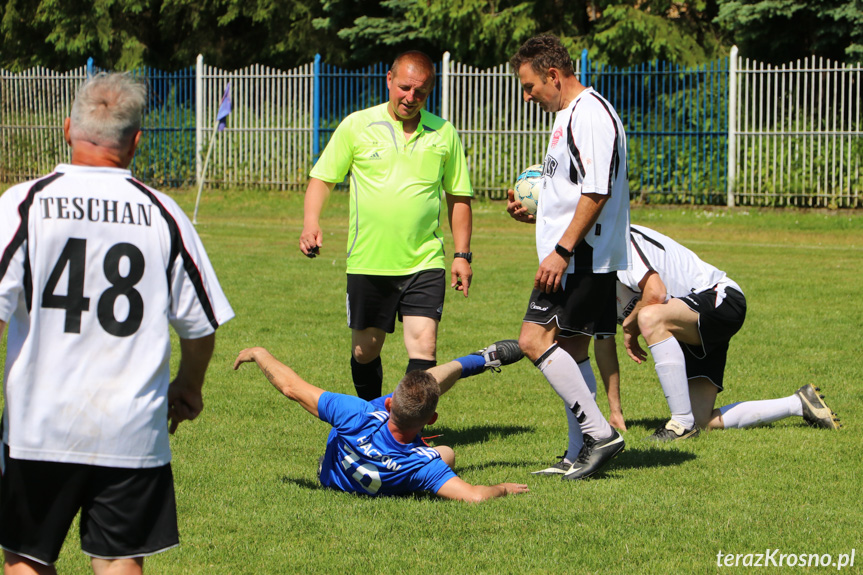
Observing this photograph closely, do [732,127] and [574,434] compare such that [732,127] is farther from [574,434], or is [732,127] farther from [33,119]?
[33,119]

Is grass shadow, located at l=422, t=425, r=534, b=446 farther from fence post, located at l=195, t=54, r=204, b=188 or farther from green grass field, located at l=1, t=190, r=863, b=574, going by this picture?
fence post, located at l=195, t=54, r=204, b=188

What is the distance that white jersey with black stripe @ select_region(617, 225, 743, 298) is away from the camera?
20.7 ft

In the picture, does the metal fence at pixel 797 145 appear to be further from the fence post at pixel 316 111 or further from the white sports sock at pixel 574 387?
the white sports sock at pixel 574 387

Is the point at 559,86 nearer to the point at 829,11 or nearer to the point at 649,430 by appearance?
the point at 649,430

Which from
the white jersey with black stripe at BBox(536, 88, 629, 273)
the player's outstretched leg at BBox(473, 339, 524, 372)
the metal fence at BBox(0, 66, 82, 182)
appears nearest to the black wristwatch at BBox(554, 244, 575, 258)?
the white jersey with black stripe at BBox(536, 88, 629, 273)

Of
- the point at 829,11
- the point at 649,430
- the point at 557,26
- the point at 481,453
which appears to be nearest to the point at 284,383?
the point at 481,453

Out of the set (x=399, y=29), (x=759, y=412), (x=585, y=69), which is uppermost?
(x=399, y=29)

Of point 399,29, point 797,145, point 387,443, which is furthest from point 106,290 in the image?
point 399,29

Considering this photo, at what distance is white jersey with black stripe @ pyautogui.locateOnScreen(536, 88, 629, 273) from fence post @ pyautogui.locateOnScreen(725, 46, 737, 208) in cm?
1621

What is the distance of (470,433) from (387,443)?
1666 mm

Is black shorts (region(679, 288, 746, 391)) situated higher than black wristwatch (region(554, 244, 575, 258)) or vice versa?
black wristwatch (region(554, 244, 575, 258))

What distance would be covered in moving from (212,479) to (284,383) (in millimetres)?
672

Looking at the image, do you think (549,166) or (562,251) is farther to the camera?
(549,166)

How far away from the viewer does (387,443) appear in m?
4.89
